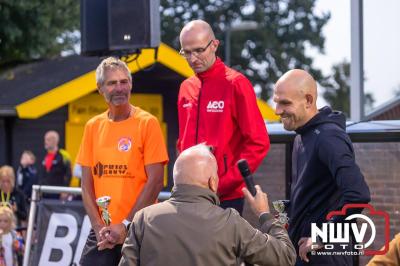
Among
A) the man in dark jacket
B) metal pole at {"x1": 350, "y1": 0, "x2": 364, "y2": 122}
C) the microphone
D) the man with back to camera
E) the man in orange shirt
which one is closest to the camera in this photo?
the man with back to camera

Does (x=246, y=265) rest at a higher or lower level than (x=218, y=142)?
lower

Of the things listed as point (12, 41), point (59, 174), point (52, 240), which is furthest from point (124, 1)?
point (12, 41)

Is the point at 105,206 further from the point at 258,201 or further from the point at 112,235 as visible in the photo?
the point at 258,201

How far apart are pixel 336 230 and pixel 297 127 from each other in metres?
0.59

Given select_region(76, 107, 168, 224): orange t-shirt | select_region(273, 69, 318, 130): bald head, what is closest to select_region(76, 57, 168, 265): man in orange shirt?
select_region(76, 107, 168, 224): orange t-shirt

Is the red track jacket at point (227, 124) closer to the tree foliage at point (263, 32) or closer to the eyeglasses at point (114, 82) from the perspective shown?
the eyeglasses at point (114, 82)

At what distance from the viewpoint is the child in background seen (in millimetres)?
9250

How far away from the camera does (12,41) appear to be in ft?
68.4

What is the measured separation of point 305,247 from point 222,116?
1000 mm

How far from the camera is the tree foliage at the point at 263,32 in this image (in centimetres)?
4375

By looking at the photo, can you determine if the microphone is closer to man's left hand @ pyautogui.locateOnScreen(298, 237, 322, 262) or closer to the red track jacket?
man's left hand @ pyautogui.locateOnScreen(298, 237, 322, 262)

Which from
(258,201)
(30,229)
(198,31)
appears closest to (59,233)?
(30,229)

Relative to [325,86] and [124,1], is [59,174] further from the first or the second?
[325,86]

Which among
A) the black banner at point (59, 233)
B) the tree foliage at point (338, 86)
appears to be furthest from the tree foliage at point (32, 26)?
the tree foliage at point (338, 86)
